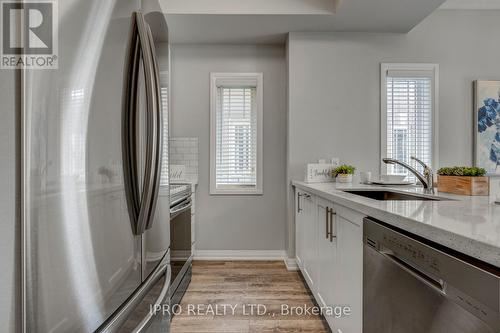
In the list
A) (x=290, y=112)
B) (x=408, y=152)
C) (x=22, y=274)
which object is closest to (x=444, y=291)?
(x=22, y=274)

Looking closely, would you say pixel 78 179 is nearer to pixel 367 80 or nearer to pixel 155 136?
pixel 155 136

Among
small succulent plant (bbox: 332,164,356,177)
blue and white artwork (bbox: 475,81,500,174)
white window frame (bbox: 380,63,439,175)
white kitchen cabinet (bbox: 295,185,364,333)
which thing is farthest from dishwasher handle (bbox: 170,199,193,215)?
blue and white artwork (bbox: 475,81,500,174)

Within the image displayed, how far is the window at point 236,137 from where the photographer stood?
3.78m

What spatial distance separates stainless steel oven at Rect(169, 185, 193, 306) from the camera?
2.28 metres

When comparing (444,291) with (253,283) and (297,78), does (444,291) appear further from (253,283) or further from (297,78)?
(297,78)

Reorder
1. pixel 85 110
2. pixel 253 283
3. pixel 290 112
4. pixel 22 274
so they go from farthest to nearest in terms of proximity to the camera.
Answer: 1. pixel 290 112
2. pixel 253 283
3. pixel 85 110
4. pixel 22 274

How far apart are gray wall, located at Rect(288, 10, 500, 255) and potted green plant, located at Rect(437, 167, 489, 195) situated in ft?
5.53

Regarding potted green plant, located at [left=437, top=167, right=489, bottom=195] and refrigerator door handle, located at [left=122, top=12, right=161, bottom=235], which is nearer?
refrigerator door handle, located at [left=122, top=12, right=161, bottom=235]

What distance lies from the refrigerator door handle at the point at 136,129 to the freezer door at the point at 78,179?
3 cm

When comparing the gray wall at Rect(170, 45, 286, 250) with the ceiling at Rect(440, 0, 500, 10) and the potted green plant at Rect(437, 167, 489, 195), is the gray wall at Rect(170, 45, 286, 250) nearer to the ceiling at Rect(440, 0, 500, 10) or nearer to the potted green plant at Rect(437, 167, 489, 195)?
the ceiling at Rect(440, 0, 500, 10)

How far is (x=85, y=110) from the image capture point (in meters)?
0.74

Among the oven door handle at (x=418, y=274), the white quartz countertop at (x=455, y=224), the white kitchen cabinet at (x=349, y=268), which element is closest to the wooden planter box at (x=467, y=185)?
the white quartz countertop at (x=455, y=224)

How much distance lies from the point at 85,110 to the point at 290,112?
9.36 feet

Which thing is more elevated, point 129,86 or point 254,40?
point 254,40
